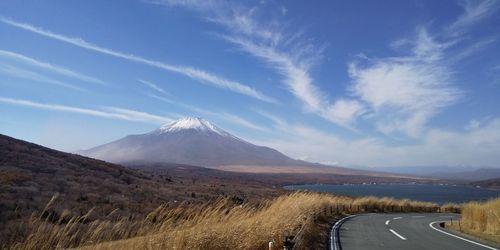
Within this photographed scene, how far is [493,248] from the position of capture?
1295 cm

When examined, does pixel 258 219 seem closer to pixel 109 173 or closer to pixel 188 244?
pixel 188 244

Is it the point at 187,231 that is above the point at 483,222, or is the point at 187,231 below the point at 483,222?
below

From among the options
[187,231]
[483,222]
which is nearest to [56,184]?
[187,231]

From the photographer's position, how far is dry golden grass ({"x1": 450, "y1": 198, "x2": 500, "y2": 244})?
1791 centimetres

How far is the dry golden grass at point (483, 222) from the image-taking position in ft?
58.8

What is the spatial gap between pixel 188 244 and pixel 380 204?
33325 millimetres

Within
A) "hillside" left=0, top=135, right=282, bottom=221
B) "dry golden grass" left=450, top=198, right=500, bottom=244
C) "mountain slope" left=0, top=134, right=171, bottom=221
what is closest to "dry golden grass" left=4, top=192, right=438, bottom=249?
"dry golden grass" left=450, top=198, right=500, bottom=244

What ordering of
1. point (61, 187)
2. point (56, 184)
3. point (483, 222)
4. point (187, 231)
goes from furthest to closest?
point (56, 184) → point (61, 187) → point (483, 222) → point (187, 231)

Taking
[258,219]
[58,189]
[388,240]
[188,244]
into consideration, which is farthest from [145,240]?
[58,189]

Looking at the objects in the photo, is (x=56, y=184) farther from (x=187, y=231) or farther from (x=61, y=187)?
(x=187, y=231)

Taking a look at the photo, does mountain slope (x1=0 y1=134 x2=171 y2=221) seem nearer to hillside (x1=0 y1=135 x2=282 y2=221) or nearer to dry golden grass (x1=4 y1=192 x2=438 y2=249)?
hillside (x1=0 y1=135 x2=282 y2=221)

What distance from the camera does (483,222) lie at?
19953mm

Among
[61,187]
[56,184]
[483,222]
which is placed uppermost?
[483,222]

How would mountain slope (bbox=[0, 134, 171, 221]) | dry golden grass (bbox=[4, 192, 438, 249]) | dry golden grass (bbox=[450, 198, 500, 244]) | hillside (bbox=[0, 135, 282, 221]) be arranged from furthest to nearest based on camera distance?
mountain slope (bbox=[0, 134, 171, 221]) → hillside (bbox=[0, 135, 282, 221]) → dry golden grass (bbox=[450, 198, 500, 244]) → dry golden grass (bbox=[4, 192, 438, 249])
